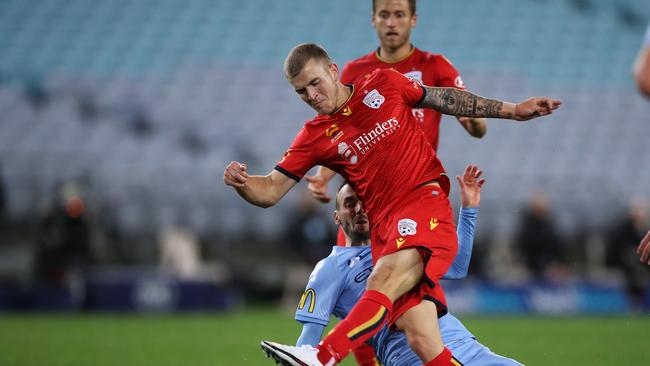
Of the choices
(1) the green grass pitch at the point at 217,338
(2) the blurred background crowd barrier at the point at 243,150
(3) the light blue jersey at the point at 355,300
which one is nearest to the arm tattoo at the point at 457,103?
(3) the light blue jersey at the point at 355,300

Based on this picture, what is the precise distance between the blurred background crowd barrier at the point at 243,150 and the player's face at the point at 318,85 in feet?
28.9

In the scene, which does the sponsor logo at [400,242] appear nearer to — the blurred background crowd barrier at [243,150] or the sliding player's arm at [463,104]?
the sliding player's arm at [463,104]

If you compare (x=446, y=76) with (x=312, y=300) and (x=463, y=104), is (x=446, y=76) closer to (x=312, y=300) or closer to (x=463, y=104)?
(x=463, y=104)

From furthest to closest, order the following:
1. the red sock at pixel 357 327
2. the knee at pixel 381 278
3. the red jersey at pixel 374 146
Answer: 1. the red jersey at pixel 374 146
2. the knee at pixel 381 278
3. the red sock at pixel 357 327

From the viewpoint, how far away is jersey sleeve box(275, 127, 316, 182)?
5.25m

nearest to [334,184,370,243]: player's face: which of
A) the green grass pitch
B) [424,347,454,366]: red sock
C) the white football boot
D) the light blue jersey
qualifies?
the light blue jersey

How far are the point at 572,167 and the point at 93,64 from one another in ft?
29.2

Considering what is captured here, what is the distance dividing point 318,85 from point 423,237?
969 mm

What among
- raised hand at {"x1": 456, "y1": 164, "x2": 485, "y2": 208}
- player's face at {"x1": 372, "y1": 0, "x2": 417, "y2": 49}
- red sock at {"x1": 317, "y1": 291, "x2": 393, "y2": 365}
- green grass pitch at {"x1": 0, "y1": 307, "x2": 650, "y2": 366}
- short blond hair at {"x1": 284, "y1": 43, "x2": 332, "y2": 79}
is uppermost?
player's face at {"x1": 372, "y1": 0, "x2": 417, "y2": 49}

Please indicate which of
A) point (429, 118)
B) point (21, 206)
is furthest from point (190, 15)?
point (429, 118)

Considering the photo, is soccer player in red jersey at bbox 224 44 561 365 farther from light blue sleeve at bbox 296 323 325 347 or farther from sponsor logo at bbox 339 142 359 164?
light blue sleeve at bbox 296 323 325 347

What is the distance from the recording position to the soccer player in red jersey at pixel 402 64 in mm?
6176

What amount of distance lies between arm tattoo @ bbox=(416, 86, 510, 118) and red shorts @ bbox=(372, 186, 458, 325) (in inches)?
18.8

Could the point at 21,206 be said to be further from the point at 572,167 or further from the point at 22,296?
the point at 572,167
